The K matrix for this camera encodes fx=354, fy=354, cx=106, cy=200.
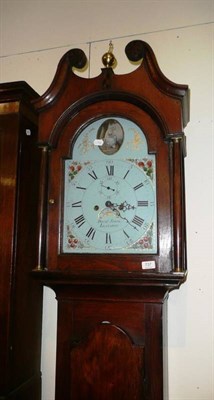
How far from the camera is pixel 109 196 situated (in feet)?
3.33

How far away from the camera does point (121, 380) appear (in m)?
0.94

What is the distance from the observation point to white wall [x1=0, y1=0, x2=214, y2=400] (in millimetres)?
1135

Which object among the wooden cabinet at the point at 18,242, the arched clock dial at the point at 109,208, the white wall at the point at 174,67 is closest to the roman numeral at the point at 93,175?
the arched clock dial at the point at 109,208

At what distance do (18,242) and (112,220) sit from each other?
11.7 inches

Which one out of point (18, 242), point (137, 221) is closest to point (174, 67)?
point (137, 221)

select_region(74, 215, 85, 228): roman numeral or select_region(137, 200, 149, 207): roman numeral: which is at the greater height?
select_region(137, 200, 149, 207): roman numeral

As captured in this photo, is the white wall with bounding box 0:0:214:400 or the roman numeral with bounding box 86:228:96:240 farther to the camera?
the white wall with bounding box 0:0:214:400

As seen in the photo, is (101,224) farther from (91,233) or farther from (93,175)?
(93,175)

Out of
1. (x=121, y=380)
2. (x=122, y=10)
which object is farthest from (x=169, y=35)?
(x=121, y=380)

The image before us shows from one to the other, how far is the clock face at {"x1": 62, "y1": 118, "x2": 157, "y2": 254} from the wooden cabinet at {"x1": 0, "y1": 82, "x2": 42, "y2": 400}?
0.50 ft

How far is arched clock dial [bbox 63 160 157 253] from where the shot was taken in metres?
0.98

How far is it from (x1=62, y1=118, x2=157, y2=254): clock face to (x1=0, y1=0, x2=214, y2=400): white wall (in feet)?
0.89

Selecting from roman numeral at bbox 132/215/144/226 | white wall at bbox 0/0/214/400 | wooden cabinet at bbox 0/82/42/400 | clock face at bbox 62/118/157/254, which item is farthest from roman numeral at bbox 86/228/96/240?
white wall at bbox 0/0/214/400

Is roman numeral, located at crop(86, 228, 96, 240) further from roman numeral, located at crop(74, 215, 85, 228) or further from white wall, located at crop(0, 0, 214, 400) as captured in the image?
white wall, located at crop(0, 0, 214, 400)
